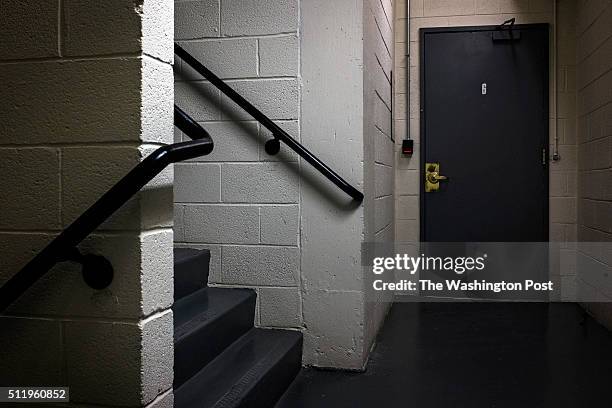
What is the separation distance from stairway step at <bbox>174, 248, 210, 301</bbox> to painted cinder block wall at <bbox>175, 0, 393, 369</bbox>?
0.10m

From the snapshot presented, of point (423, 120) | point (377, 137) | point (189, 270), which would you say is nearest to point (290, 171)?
point (189, 270)

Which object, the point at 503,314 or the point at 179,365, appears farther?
the point at 503,314

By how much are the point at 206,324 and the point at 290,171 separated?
2.84 ft

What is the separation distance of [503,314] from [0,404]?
3.24 m

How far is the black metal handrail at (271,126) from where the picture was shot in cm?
243

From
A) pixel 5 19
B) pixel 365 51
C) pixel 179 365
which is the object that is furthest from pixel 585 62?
pixel 5 19

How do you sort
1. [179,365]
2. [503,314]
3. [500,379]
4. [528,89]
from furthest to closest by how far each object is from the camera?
[528,89], [503,314], [500,379], [179,365]

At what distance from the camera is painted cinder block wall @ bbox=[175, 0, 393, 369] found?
256 cm

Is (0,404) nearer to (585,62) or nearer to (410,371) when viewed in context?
(410,371)

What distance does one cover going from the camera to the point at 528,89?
420 cm

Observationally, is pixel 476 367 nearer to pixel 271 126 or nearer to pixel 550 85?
pixel 271 126

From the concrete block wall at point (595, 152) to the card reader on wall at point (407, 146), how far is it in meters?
1.23

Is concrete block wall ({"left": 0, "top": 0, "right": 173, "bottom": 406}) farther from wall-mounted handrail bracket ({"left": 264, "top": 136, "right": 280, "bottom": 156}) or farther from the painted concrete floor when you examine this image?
wall-mounted handrail bracket ({"left": 264, "top": 136, "right": 280, "bottom": 156})

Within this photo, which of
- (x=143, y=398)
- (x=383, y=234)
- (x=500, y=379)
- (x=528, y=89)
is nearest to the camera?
(x=143, y=398)
